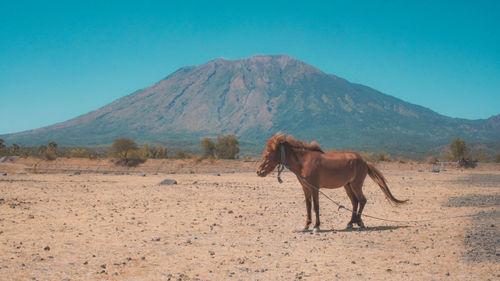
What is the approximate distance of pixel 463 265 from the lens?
7.01m

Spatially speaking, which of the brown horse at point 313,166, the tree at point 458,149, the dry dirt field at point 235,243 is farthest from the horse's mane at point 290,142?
the tree at point 458,149

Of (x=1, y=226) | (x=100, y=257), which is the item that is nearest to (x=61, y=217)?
(x=1, y=226)

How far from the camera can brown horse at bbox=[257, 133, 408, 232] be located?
1048cm

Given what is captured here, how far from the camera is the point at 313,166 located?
34.5 ft

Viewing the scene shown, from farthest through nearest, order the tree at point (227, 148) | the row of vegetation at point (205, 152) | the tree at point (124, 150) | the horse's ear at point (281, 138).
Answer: the tree at point (227, 148), the tree at point (124, 150), the row of vegetation at point (205, 152), the horse's ear at point (281, 138)

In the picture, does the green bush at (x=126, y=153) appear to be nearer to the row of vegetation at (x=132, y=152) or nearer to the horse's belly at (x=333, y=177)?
the row of vegetation at (x=132, y=152)

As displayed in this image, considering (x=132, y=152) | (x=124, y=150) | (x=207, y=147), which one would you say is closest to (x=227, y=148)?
(x=207, y=147)

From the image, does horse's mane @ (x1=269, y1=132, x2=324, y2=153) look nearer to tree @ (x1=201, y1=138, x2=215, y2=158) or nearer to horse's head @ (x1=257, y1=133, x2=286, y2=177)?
horse's head @ (x1=257, y1=133, x2=286, y2=177)

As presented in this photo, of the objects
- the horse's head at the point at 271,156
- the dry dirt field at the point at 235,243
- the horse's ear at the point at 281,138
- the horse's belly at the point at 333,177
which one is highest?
the horse's ear at the point at 281,138

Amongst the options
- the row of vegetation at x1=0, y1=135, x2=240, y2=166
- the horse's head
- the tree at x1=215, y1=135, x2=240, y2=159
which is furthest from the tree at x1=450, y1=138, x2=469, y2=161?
the horse's head

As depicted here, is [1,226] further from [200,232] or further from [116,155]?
[116,155]

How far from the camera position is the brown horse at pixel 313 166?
34.4 ft

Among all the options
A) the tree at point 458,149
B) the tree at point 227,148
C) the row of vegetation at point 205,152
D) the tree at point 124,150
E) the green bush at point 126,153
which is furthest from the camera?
the tree at point 227,148

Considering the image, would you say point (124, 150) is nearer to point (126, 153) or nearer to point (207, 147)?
point (126, 153)
